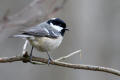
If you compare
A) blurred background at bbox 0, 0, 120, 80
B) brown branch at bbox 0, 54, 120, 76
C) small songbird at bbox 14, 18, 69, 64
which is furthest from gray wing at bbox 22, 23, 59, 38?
blurred background at bbox 0, 0, 120, 80

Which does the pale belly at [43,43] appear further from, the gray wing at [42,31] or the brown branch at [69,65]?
the brown branch at [69,65]

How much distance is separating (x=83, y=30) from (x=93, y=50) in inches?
20.0

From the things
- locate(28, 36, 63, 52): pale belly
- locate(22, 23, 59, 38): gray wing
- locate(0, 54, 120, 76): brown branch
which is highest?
locate(22, 23, 59, 38): gray wing

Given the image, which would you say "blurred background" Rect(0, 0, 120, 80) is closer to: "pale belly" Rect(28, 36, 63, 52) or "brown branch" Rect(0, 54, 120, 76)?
"pale belly" Rect(28, 36, 63, 52)

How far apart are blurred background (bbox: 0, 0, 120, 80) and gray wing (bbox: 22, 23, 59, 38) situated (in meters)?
3.18

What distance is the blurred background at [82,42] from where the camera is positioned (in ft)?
22.8

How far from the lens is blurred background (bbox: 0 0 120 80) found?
696 cm

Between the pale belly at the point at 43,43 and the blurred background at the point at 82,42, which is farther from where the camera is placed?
the blurred background at the point at 82,42

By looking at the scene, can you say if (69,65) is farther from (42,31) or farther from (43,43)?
(42,31)

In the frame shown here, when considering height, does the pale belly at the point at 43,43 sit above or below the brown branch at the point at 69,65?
above

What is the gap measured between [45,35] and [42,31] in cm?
5

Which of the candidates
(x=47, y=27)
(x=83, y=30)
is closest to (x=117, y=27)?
(x=83, y=30)

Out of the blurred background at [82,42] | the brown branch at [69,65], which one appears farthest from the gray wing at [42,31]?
the blurred background at [82,42]

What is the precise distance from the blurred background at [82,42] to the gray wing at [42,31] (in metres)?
3.18
